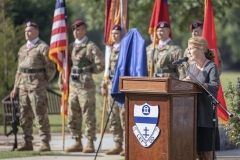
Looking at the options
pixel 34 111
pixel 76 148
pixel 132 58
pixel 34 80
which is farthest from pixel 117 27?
pixel 76 148

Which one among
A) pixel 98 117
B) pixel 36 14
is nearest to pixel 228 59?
pixel 36 14

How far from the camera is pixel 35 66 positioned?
41.4ft

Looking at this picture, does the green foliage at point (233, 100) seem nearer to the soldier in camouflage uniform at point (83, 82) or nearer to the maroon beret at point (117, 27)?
the maroon beret at point (117, 27)

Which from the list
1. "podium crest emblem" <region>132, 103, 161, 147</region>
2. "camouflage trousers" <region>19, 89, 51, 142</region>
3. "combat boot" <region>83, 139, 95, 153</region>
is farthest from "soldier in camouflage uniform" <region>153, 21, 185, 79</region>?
"podium crest emblem" <region>132, 103, 161, 147</region>

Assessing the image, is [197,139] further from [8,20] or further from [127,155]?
[8,20]

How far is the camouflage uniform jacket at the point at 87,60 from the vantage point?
41.1ft

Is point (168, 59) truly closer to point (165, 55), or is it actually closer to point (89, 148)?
point (165, 55)

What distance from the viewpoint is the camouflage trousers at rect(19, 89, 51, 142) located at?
12703 millimetres

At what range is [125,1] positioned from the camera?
1273 cm

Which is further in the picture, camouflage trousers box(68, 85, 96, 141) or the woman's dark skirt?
camouflage trousers box(68, 85, 96, 141)

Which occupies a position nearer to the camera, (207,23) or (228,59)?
(207,23)

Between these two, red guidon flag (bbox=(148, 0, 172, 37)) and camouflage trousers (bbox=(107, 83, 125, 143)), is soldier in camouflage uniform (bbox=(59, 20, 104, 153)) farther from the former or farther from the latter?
red guidon flag (bbox=(148, 0, 172, 37))

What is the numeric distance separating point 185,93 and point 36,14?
64.8 feet

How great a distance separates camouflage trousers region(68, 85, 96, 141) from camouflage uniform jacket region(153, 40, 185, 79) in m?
1.40
